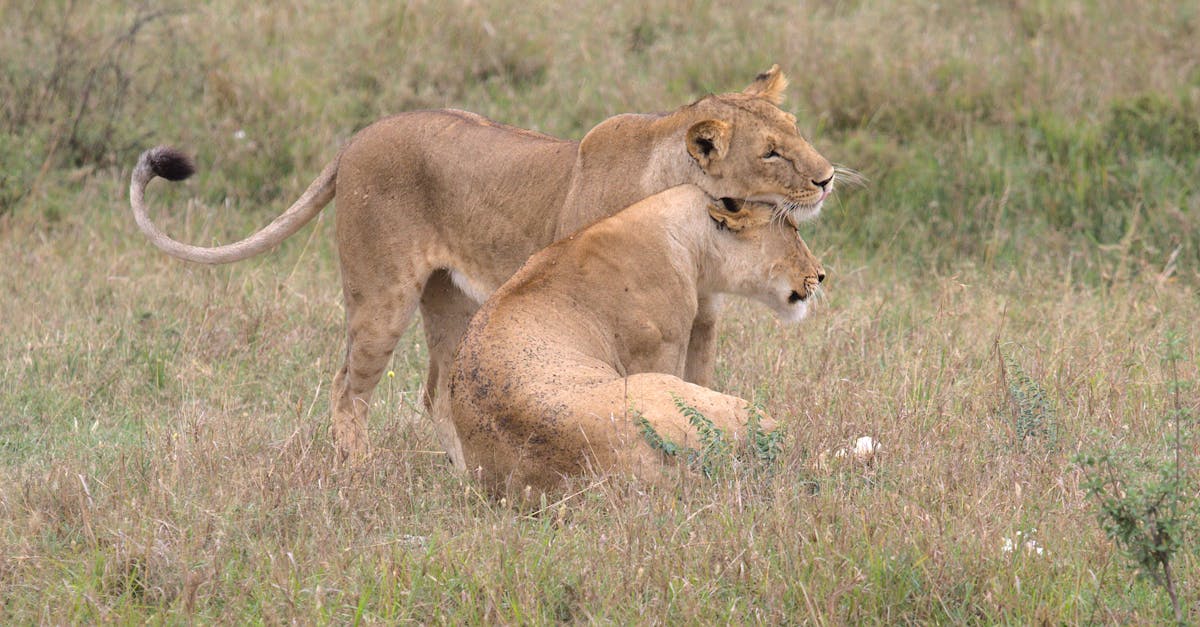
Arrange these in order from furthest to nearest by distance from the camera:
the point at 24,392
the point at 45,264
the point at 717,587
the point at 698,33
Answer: the point at 698,33 → the point at 45,264 → the point at 24,392 → the point at 717,587

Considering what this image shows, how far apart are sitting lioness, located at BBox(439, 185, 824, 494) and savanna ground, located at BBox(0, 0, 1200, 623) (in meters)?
0.14

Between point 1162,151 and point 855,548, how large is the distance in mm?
4971

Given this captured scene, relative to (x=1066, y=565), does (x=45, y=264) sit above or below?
below

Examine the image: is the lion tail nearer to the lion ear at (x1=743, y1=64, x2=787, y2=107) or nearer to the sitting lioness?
the sitting lioness

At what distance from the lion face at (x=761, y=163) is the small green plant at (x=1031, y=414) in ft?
2.59

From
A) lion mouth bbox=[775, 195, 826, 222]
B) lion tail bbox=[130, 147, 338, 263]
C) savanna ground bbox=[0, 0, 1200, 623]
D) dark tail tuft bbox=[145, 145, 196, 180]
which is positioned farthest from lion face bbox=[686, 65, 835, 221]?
dark tail tuft bbox=[145, 145, 196, 180]

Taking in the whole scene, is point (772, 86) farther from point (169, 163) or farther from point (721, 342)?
point (169, 163)

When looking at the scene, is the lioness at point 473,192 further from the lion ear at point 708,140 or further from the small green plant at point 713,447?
the small green plant at point 713,447

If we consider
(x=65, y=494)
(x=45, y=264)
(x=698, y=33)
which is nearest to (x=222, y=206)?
(x=45, y=264)

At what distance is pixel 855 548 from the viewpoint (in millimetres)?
3441

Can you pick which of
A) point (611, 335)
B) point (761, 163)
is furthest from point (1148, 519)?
point (761, 163)

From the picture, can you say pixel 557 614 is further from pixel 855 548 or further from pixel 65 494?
pixel 65 494

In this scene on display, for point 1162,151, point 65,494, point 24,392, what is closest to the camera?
point 65,494

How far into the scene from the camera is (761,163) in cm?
469
